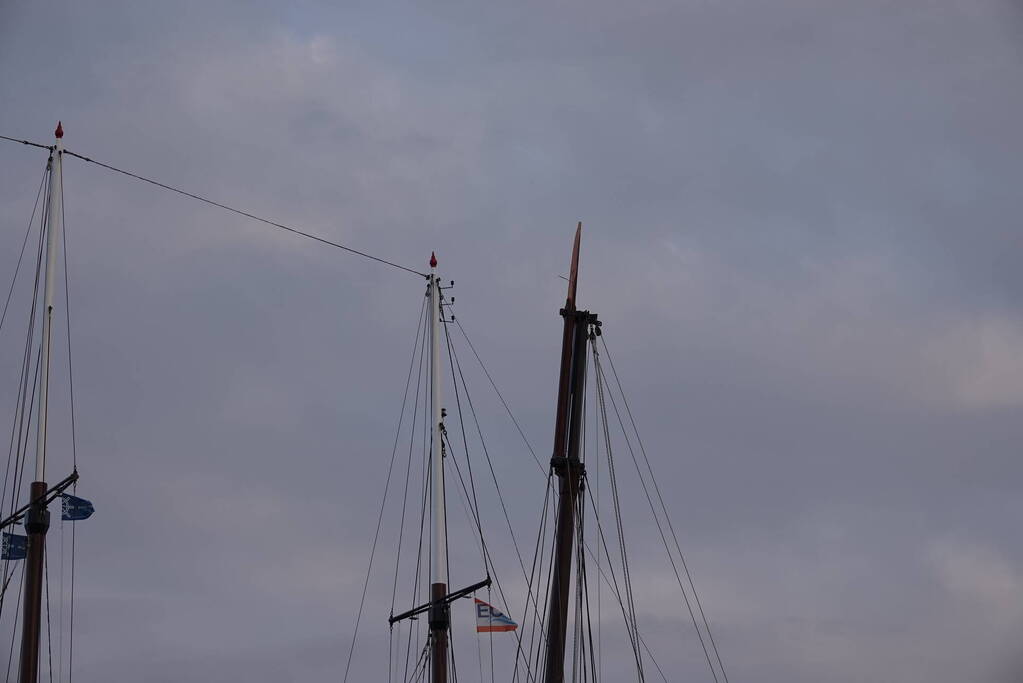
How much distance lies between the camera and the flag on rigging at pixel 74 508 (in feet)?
Result: 298

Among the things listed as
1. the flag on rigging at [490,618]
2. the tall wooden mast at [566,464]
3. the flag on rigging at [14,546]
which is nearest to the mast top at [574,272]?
the tall wooden mast at [566,464]

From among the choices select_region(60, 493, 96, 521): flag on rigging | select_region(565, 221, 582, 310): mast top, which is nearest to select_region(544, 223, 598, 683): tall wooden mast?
select_region(565, 221, 582, 310): mast top

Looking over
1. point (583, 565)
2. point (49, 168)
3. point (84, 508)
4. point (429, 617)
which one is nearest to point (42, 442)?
point (84, 508)

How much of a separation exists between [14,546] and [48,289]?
35.7ft

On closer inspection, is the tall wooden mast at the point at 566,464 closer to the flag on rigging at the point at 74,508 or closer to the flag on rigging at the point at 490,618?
the flag on rigging at the point at 490,618

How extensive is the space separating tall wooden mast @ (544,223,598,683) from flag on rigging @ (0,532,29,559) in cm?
2216

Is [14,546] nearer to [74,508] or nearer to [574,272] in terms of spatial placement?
[74,508]

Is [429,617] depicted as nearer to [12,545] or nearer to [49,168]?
[12,545]

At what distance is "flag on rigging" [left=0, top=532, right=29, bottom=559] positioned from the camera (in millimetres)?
90312

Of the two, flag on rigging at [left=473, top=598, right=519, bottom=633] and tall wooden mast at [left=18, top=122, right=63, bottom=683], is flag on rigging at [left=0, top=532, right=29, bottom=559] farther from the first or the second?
flag on rigging at [left=473, top=598, right=519, bottom=633]

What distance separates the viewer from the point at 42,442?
89875 mm

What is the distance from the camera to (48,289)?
3610 inches

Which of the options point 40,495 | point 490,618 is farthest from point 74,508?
point 490,618

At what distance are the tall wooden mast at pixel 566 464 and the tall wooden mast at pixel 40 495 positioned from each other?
68.1 ft
